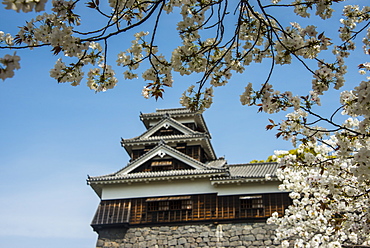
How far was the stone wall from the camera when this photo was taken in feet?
64.0

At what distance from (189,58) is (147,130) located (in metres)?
20.0

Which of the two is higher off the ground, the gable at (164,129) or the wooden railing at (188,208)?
the gable at (164,129)

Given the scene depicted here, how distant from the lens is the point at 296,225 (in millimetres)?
13367

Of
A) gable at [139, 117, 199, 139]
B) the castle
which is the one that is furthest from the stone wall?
gable at [139, 117, 199, 139]

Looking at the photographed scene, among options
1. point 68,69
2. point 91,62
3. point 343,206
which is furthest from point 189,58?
point 343,206

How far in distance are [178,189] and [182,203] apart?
74cm

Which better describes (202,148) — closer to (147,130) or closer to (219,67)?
(147,130)

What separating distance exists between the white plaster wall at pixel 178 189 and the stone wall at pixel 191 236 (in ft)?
5.41

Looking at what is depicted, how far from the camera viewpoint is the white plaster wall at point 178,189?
2041 centimetres

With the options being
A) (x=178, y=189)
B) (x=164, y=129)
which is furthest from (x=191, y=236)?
(x=164, y=129)

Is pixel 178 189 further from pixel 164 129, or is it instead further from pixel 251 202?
pixel 164 129

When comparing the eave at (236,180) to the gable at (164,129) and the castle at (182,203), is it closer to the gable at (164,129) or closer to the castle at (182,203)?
the castle at (182,203)

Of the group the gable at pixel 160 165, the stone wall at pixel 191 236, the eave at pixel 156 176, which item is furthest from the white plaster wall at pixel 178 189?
the stone wall at pixel 191 236

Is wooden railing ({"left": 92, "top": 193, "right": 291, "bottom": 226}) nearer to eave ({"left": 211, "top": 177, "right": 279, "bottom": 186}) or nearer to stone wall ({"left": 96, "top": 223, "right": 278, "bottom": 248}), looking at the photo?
stone wall ({"left": 96, "top": 223, "right": 278, "bottom": 248})
